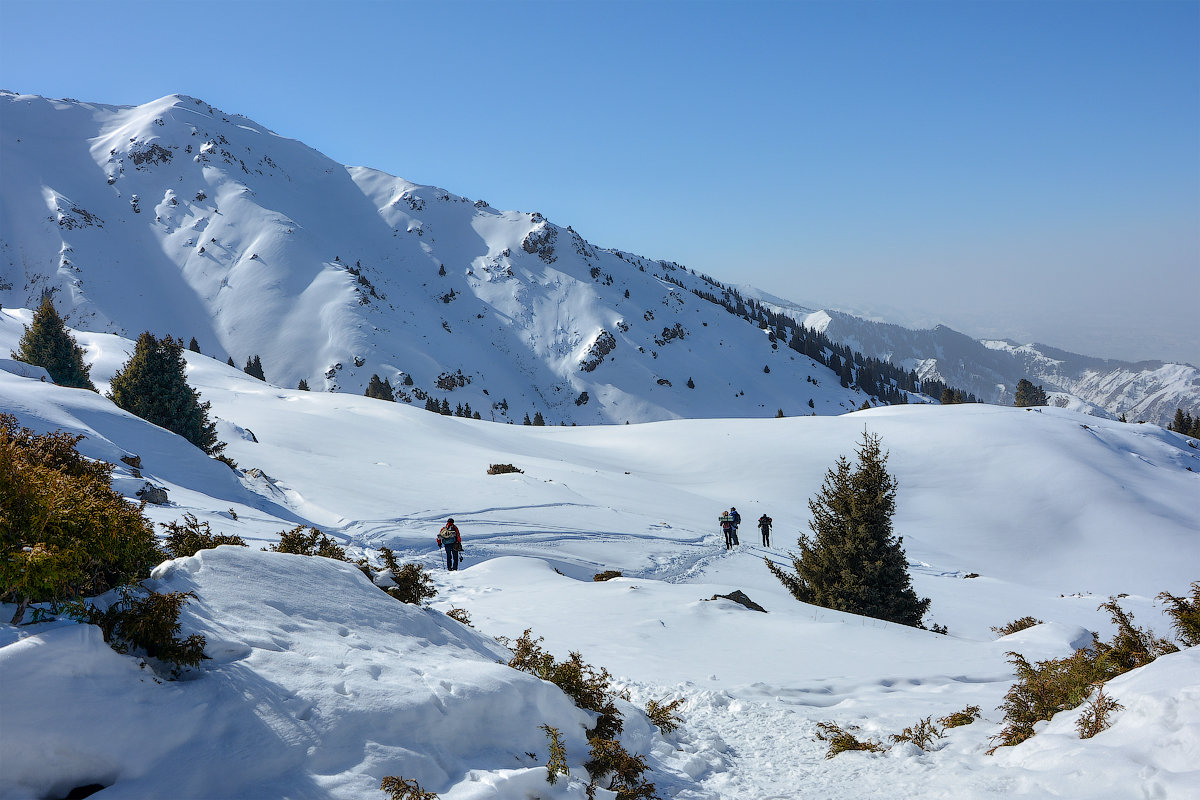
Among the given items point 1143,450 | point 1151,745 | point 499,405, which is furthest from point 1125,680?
point 499,405

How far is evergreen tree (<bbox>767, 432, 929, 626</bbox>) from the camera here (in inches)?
635

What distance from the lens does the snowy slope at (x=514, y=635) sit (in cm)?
391

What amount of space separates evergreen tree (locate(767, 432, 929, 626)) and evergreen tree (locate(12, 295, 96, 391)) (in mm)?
40838

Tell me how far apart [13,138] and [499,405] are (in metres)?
193

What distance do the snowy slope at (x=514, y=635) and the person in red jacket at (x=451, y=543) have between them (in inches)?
Result: 34.4

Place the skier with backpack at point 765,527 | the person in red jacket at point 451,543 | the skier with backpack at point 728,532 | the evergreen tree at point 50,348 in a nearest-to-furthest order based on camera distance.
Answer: the person in red jacket at point 451,543 < the skier with backpack at point 728,532 < the skier with backpack at point 765,527 < the evergreen tree at point 50,348

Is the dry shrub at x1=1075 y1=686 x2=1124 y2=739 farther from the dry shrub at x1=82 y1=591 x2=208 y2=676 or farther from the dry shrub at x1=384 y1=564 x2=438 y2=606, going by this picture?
the dry shrub at x1=384 y1=564 x2=438 y2=606

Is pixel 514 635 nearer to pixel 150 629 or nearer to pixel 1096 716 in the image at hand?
pixel 150 629

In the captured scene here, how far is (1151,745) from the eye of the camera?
15.4 ft

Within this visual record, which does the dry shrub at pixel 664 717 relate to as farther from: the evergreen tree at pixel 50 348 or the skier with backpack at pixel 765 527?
the evergreen tree at pixel 50 348

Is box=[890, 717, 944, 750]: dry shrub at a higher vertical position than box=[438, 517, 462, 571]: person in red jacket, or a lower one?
higher

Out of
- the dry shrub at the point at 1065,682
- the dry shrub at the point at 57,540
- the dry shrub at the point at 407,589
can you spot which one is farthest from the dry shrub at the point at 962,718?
the dry shrub at the point at 57,540

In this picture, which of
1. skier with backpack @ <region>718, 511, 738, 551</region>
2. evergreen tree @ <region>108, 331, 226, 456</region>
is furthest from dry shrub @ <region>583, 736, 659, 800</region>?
evergreen tree @ <region>108, 331, 226, 456</region>

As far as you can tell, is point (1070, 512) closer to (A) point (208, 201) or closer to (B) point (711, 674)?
(B) point (711, 674)
